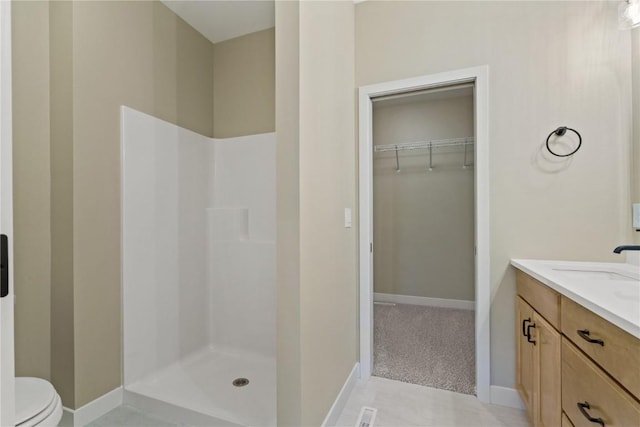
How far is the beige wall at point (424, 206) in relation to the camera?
3783 mm

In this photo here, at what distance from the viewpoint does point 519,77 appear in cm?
186

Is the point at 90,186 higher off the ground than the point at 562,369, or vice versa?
the point at 90,186

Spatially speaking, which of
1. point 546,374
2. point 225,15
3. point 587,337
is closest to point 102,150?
point 225,15

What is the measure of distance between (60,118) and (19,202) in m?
0.50

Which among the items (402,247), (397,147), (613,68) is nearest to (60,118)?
(613,68)

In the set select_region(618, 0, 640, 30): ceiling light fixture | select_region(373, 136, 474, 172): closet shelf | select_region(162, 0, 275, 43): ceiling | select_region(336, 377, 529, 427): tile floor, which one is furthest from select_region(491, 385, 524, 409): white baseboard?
select_region(162, 0, 275, 43): ceiling

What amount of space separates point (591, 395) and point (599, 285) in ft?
1.57

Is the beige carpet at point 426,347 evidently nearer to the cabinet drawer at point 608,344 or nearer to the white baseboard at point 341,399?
the white baseboard at point 341,399

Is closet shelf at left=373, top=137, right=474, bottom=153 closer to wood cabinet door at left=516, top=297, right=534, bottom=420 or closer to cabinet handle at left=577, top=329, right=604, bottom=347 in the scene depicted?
wood cabinet door at left=516, top=297, right=534, bottom=420

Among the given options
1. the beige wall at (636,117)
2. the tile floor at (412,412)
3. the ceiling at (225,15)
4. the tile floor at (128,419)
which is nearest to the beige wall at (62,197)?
the tile floor at (128,419)

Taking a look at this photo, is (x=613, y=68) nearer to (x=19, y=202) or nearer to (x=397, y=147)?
(x=397, y=147)

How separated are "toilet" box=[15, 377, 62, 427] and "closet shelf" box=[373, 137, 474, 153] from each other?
147 inches

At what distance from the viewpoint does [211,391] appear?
6.34 feet

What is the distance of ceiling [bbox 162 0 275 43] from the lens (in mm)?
2244
